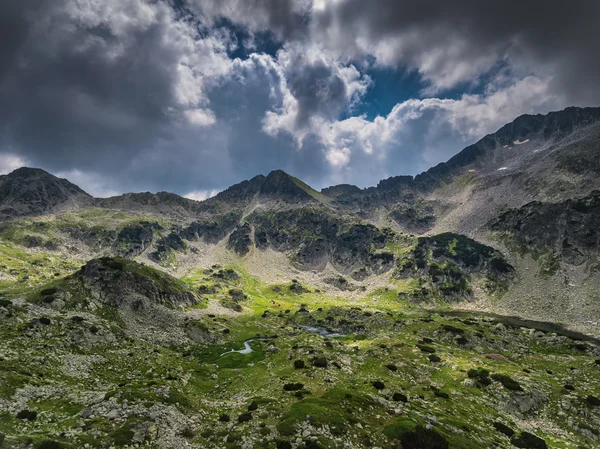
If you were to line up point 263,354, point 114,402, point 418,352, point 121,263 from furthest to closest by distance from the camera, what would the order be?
point 121,263 → point 263,354 → point 418,352 → point 114,402

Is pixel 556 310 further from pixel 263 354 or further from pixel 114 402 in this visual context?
pixel 114 402

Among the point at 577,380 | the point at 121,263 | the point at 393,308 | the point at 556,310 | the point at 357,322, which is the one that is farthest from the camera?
the point at 393,308

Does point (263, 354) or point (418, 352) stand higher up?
point (418, 352)

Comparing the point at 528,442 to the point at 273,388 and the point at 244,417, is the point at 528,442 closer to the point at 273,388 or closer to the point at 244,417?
the point at 273,388

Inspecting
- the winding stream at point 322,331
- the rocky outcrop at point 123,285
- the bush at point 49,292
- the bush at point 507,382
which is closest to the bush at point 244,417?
the bush at point 507,382

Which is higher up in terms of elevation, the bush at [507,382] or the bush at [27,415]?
the bush at [507,382]

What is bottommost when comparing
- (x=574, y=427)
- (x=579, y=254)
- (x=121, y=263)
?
(x=574, y=427)

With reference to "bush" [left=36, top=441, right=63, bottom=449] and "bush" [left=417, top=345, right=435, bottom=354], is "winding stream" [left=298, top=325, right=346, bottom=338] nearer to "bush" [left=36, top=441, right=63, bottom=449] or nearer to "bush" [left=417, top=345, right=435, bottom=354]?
"bush" [left=417, top=345, right=435, bottom=354]

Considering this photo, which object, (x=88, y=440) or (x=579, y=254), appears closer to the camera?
(x=88, y=440)

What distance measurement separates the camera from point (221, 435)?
26.5m

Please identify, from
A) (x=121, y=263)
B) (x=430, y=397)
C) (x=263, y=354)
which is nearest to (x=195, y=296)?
(x=121, y=263)

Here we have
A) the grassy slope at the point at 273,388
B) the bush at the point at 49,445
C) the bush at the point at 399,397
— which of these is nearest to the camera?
the bush at the point at 49,445

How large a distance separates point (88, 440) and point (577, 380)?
72.2m

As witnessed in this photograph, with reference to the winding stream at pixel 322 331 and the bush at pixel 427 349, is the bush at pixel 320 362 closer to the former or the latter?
the bush at pixel 427 349
